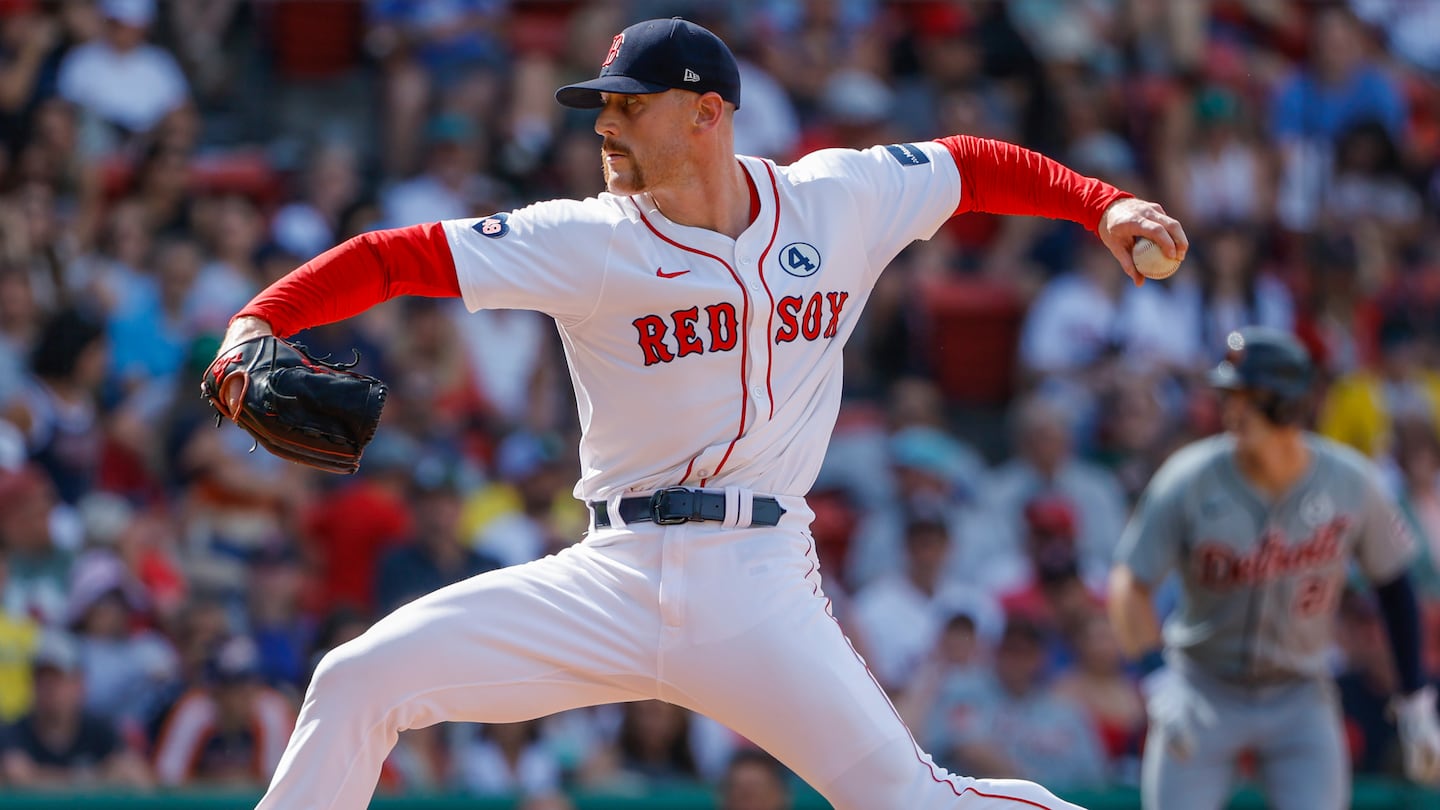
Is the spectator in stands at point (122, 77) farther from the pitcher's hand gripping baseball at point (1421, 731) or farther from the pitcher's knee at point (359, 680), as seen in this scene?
the pitcher's hand gripping baseball at point (1421, 731)

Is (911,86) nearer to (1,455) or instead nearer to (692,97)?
(1,455)

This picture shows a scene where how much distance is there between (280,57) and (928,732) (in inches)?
229

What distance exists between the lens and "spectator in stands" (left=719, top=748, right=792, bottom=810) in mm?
6973

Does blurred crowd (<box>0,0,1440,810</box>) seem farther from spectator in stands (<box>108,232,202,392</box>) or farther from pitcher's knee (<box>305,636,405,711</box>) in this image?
pitcher's knee (<box>305,636,405,711</box>)

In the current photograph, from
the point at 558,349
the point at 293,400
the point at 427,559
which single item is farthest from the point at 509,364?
the point at 293,400

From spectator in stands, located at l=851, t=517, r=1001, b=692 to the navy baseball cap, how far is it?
467cm

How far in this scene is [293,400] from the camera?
3629 millimetres

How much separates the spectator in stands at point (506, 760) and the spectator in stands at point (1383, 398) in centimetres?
469

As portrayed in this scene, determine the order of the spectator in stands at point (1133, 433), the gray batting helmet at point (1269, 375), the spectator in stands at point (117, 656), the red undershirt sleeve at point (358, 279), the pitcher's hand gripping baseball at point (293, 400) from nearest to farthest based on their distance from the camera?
the pitcher's hand gripping baseball at point (293, 400) < the red undershirt sleeve at point (358, 279) < the gray batting helmet at point (1269, 375) < the spectator in stands at point (117, 656) < the spectator in stands at point (1133, 433)

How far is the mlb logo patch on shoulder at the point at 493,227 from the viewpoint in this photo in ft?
13.2

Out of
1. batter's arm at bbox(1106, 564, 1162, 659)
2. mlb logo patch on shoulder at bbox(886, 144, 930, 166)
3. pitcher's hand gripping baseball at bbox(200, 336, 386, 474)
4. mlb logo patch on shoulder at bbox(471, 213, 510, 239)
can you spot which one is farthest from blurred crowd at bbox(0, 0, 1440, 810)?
pitcher's hand gripping baseball at bbox(200, 336, 386, 474)

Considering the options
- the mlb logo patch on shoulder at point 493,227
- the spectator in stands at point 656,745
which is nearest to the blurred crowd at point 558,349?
the spectator in stands at point 656,745

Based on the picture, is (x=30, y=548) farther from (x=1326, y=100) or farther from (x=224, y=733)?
(x=1326, y=100)

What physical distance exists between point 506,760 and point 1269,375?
12.2 ft
